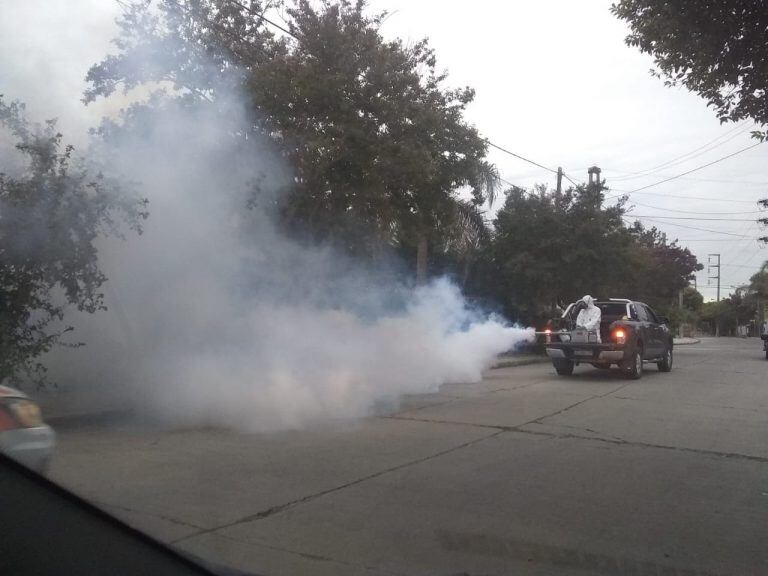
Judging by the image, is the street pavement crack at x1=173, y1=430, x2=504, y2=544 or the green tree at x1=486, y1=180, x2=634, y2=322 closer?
the street pavement crack at x1=173, y1=430, x2=504, y2=544

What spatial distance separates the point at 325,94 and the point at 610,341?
8675 millimetres

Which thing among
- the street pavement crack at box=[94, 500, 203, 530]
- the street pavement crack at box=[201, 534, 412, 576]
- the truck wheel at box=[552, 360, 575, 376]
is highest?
the truck wheel at box=[552, 360, 575, 376]

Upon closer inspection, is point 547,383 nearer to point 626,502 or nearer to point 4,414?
point 626,502

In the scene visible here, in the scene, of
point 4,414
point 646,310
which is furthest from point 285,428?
point 646,310

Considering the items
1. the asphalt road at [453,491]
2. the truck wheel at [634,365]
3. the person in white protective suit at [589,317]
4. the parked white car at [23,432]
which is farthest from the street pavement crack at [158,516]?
the truck wheel at [634,365]

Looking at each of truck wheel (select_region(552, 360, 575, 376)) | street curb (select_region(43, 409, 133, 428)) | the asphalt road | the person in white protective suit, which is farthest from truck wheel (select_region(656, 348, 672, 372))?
street curb (select_region(43, 409, 133, 428))

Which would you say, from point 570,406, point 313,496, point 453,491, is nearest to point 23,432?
point 313,496

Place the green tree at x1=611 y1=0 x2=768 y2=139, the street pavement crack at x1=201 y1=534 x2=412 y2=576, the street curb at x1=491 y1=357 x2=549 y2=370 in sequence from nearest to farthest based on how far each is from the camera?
the street pavement crack at x1=201 y1=534 x2=412 y2=576 < the green tree at x1=611 y1=0 x2=768 y2=139 < the street curb at x1=491 y1=357 x2=549 y2=370

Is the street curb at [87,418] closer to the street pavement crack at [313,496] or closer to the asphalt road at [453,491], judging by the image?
the asphalt road at [453,491]

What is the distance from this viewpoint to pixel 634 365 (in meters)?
15.7

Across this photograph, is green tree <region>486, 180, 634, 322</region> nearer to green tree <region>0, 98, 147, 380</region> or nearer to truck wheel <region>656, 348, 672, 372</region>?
truck wheel <region>656, 348, 672, 372</region>

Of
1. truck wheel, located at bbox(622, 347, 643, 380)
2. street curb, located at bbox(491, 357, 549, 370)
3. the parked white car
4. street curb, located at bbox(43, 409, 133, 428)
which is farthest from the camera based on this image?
street curb, located at bbox(491, 357, 549, 370)

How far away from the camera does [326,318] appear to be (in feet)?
37.2

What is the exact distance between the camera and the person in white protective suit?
15594mm
